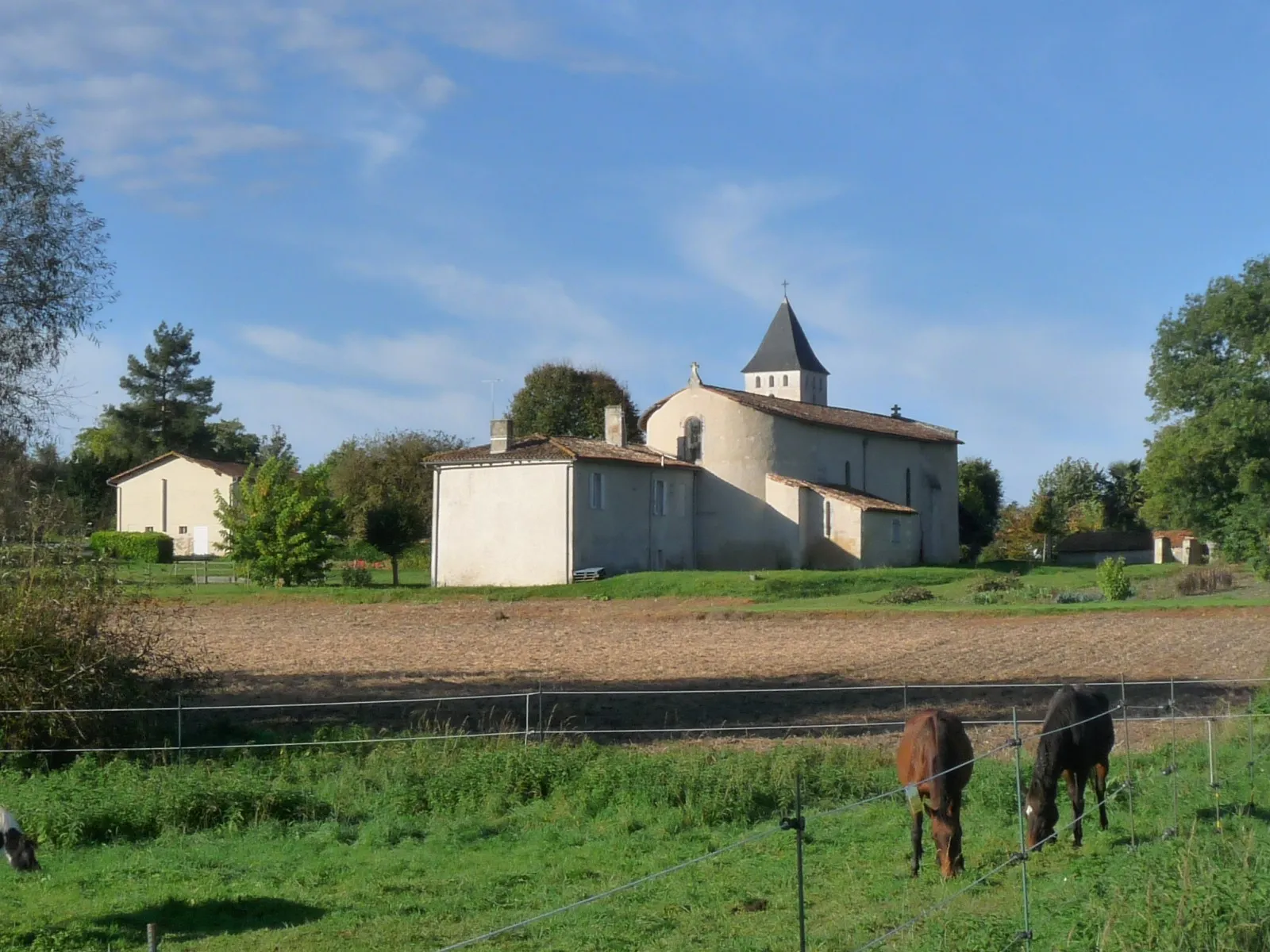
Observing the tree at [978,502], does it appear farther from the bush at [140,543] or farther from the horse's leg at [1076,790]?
the horse's leg at [1076,790]

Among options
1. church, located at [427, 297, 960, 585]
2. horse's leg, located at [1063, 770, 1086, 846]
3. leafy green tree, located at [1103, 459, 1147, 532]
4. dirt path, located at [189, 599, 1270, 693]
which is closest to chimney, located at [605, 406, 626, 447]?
church, located at [427, 297, 960, 585]

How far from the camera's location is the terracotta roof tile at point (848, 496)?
5556cm

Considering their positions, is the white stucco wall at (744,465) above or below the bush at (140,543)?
above

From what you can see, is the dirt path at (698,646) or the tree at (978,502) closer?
the dirt path at (698,646)

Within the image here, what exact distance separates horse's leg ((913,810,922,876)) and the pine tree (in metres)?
95.0

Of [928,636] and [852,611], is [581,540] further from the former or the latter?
[928,636]

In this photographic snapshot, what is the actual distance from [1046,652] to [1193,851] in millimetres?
19770

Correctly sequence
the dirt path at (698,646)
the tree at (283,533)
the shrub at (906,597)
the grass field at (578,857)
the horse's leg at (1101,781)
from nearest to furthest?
1. the grass field at (578,857)
2. the horse's leg at (1101,781)
3. the dirt path at (698,646)
4. the shrub at (906,597)
5. the tree at (283,533)

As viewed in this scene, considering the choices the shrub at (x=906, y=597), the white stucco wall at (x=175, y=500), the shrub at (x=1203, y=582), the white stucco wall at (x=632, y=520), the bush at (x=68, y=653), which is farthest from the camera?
the white stucco wall at (x=175, y=500)

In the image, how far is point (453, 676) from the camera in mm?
23734

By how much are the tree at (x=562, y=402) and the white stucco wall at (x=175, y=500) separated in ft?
61.1

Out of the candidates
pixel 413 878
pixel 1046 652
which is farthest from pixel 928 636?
pixel 413 878

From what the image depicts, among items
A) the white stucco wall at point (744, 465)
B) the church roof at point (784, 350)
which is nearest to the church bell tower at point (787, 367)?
the church roof at point (784, 350)

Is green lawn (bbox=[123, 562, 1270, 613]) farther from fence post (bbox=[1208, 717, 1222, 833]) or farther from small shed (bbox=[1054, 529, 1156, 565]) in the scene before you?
fence post (bbox=[1208, 717, 1222, 833])
